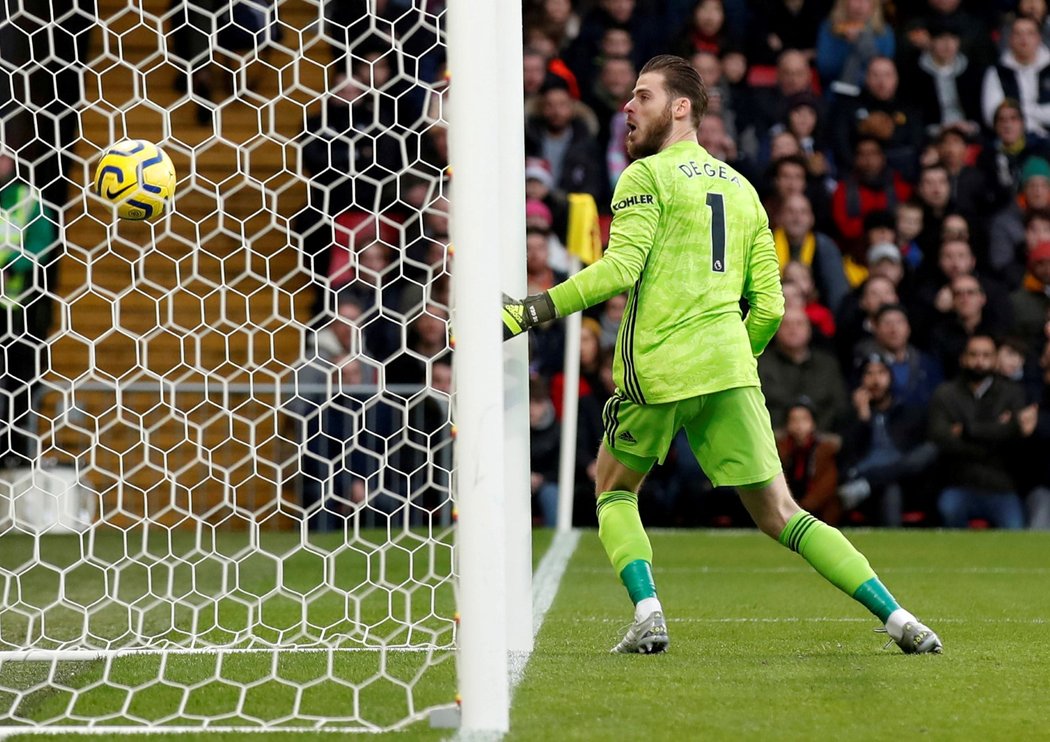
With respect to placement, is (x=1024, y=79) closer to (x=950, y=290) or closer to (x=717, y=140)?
(x=950, y=290)

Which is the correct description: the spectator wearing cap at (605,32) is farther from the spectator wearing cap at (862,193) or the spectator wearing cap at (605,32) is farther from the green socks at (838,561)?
the green socks at (838,561)

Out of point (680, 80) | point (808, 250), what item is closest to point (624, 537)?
point (680, 80)

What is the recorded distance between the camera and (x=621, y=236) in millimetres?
4598

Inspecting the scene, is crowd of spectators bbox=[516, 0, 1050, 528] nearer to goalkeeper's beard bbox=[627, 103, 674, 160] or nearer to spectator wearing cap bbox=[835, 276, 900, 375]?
spectator wearing cap bbox=[835, 276, 900, 375]

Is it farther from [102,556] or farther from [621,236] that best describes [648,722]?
[102,556]

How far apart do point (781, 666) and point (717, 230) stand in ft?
4.36

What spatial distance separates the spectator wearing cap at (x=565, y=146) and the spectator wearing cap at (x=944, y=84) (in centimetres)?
248

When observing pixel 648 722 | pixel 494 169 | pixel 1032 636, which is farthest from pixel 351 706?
pixel 1032 636

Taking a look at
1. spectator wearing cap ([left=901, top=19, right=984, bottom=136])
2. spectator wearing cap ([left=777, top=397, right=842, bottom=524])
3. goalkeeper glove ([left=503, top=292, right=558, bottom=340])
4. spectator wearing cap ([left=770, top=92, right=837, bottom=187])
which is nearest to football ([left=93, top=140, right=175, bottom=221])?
goalkeeper glove ([left=503, top=292, right=558, bottom=340])

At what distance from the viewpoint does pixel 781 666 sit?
4555 mm

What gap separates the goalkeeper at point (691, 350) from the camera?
4.72m

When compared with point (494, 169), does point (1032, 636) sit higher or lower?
lower

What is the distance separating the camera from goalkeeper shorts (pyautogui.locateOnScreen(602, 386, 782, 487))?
4.75 m

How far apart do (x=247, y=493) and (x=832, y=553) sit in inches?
262
